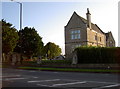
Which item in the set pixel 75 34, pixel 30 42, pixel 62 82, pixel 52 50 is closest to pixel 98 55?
pixel 75 34

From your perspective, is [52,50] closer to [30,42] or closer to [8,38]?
[30,42]

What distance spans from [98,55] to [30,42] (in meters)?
22.7

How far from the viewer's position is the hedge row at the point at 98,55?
33356 mm

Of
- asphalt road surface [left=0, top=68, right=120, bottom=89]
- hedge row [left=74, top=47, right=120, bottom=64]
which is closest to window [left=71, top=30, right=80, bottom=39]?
hedge row [left=74, top=47, right=120, bottom=64]

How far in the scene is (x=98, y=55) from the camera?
3478cm

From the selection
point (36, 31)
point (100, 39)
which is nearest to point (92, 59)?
point (36, 31)

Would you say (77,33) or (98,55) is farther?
(77,33)

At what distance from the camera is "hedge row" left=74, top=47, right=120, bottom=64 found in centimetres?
3336

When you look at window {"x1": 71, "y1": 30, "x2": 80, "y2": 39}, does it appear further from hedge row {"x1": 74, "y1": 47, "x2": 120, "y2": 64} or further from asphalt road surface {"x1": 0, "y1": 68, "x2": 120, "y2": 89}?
asphalt road surface {"x1": 0, "y1": 68, "x2": 120, "y2": 89}

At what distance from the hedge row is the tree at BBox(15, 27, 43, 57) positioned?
18.7 metres

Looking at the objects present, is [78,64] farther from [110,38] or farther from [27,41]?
[110,38]

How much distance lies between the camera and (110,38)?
243 ft

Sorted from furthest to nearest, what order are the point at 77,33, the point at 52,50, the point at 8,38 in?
the point at 52,50
the point at 77,33
the point at 8,38

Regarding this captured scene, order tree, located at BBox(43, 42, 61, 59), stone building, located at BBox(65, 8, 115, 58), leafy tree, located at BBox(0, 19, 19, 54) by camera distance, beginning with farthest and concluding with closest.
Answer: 1. tree, located at BBox(43, 42, 61, 59)
2. stone building, located at BBox(65, 8, 115, 58)
3. leafy tree, located at BBox(0, 19, 19, 54)
